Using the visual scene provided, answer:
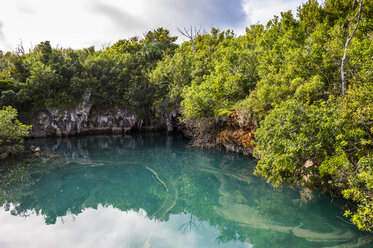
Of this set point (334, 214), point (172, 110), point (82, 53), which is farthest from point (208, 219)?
point (82, 53)

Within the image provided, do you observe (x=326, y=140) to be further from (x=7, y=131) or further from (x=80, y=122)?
(x=80, y=122)

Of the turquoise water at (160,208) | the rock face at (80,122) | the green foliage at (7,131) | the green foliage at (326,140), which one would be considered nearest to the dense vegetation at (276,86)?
the green foliage at (326,140)

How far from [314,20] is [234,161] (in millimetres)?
14295

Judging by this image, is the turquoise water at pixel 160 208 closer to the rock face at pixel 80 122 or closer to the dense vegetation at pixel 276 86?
the dense vegetation at pixel 276 86

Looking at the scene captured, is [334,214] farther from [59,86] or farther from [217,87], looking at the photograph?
[59,86]

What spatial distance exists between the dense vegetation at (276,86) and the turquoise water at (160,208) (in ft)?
4.86

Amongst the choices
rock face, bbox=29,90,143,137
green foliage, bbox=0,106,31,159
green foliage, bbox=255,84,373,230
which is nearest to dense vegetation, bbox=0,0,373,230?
green foliage, bbox=255,84,373,230

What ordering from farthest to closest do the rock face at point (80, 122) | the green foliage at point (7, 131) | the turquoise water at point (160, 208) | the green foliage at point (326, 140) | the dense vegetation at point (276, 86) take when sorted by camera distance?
the rock face at point (80, 122) → the green foliage at point (7, 131) → the turquoise water at point (160, 208) → the dense vegetation at point (276, 86) → the green foliage at point (326, 140)

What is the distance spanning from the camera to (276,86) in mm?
11523

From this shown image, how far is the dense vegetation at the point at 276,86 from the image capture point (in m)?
7.37

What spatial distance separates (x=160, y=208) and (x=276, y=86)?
27.9 ft

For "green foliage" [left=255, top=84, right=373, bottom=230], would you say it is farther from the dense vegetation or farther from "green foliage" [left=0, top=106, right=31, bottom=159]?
"green foliage" [left=0, top=106, right=31, bottom=159]

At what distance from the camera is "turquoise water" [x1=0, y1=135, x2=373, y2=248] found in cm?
759

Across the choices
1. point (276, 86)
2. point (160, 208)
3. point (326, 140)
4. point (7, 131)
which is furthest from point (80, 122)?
point (326, 140)
